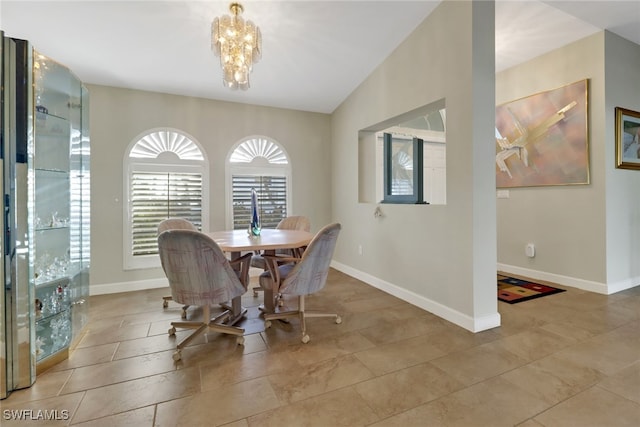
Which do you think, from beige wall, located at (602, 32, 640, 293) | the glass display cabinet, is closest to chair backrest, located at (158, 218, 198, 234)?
the glass display cabinet

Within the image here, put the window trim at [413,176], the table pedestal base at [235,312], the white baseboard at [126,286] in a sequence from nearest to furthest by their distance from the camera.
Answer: the table pedestal base at [235,312], the window trim at [413,176], the white baseboard at [126,286]

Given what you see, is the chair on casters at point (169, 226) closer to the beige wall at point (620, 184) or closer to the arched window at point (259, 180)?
the arched window at point (259, 180)

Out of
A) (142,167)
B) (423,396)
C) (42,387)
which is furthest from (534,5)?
(42,387)

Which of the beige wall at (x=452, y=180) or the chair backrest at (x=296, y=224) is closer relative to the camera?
the beige wall at (x=452, y=180)

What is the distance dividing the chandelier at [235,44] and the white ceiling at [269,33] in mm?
341

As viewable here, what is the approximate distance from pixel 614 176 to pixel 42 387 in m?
5.43

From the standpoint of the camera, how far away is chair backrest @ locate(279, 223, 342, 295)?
222cm

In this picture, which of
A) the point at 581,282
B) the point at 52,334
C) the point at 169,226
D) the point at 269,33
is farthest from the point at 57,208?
the point at 581,282

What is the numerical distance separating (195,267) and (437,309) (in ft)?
7.14

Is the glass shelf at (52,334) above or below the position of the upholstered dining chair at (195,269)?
below

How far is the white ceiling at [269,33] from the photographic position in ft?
8.04

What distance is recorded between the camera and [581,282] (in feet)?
11.1

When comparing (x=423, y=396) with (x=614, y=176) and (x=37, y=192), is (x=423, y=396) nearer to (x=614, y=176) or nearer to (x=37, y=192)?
(x=37, y=192)

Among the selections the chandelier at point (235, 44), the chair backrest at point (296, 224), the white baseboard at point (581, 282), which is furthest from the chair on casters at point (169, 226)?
the white baseboard at point (581, 282)
